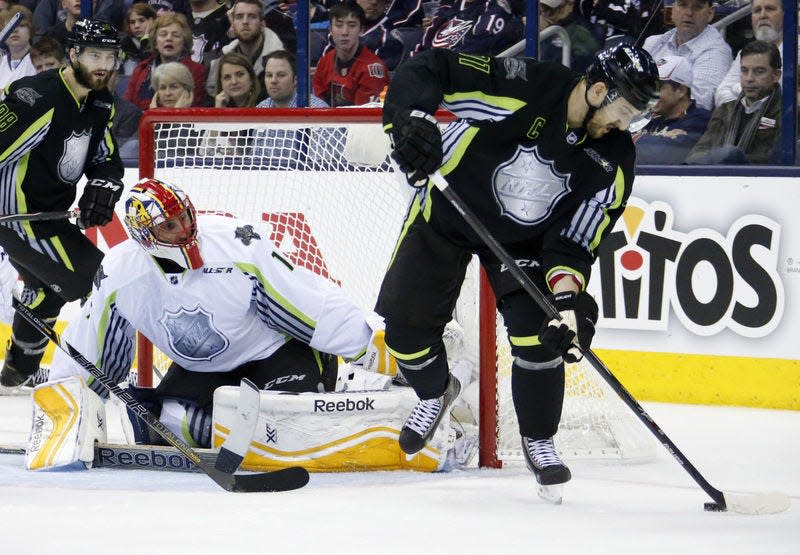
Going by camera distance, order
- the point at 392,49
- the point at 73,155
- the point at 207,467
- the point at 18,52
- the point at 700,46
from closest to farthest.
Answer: the point at 207,467
the point at 73,155
the point at 700,46
the point at 392,49
the point at 18,52

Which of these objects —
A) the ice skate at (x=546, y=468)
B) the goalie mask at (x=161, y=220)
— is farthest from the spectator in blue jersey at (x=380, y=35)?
the ice skate at (x=546, y=468)

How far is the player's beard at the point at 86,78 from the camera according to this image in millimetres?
4023

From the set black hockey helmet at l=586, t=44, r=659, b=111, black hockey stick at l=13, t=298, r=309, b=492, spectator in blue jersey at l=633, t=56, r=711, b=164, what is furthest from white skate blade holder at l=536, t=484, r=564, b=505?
spectator in blue jersey at l=633, t=56, r=711, b=164

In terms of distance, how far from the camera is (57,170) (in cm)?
416

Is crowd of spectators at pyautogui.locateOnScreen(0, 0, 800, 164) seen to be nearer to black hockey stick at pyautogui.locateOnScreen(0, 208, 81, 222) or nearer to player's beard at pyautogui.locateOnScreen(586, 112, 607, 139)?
black hockey stick at pyautogui.locateOnScreen(0, 208, 81, 222)

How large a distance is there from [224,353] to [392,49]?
2.21 metres

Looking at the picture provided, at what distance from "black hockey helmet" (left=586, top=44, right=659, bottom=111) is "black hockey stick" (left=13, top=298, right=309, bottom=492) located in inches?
46.2

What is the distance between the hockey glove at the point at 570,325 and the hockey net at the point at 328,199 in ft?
2.15

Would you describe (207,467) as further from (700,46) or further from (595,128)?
(700,46)

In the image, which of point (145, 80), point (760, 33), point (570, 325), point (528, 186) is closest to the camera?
point (570, 325)

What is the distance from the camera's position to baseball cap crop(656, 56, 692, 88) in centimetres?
493

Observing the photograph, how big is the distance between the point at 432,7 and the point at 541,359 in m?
2.67

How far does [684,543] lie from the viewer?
2793 mm

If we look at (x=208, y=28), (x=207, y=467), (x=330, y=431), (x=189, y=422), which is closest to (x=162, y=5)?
(x=208, y=28)
